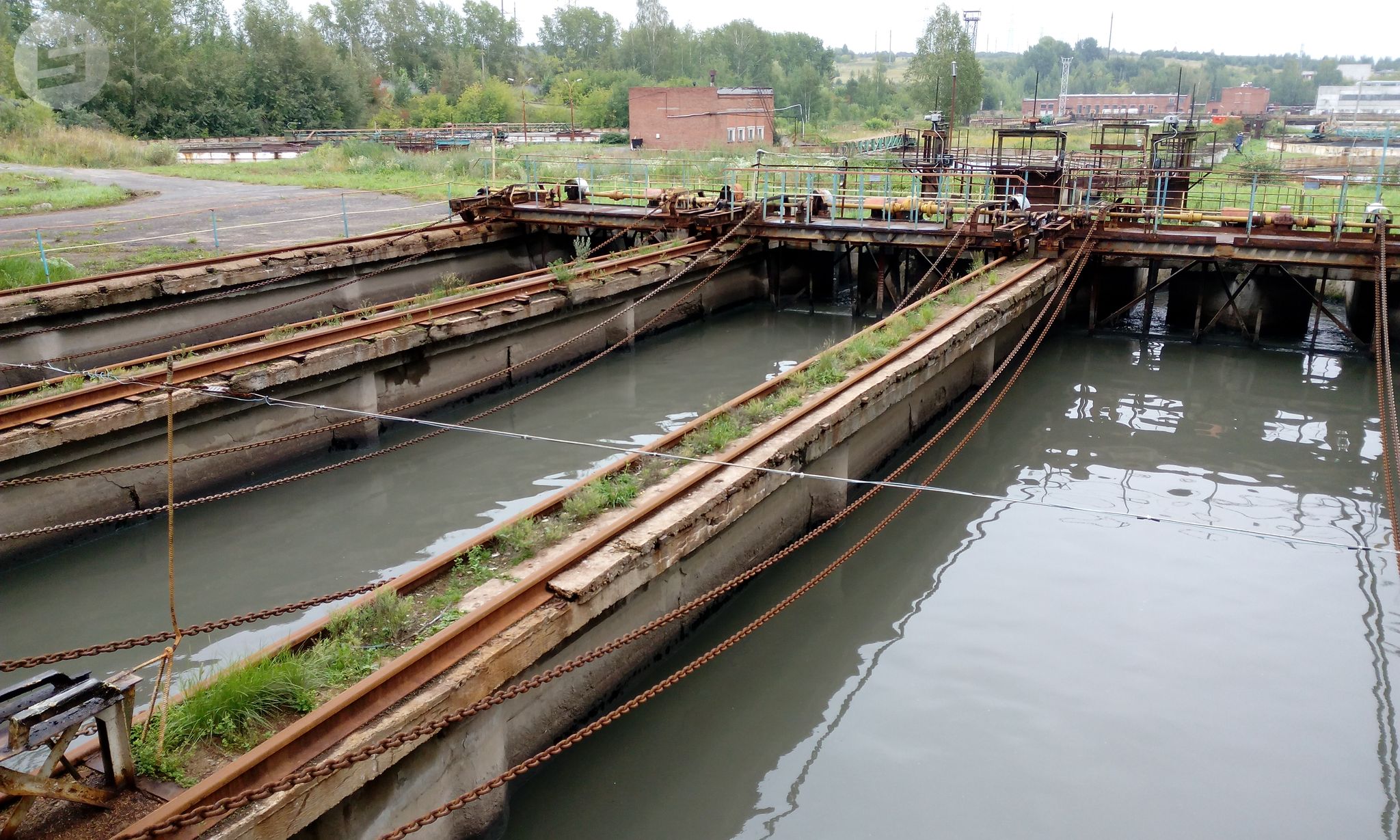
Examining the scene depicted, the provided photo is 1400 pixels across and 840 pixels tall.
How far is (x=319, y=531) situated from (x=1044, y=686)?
24.2 feet

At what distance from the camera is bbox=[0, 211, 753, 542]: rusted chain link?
9703 millimetres

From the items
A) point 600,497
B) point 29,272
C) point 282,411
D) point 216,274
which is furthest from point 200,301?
point 600,497

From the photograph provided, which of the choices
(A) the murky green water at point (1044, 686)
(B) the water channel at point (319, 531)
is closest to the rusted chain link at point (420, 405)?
(B) the water channel at point (319, 531)

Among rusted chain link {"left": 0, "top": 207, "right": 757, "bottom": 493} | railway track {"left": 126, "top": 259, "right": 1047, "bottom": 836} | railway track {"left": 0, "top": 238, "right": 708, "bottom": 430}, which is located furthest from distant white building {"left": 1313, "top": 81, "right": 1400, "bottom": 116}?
railway track {"left": 126, "top": 259, "right": 1047, "bottom": 836}

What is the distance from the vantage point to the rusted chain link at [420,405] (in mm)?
9703

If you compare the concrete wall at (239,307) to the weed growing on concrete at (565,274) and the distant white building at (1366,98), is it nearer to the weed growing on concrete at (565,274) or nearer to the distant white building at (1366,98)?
the weed growing on concrete at (565,274)

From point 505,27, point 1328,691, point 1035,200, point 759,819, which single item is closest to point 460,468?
point 759,819

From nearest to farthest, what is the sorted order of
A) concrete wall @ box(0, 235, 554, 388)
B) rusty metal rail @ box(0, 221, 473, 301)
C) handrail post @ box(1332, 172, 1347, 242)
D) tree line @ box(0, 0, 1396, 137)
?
concrete wall @ box(0, 235, 554, 388) < rusty metal rail @ box(0, 221, 473, 301) < handrail post @ box(1332, 172, 1347, 242) < tree line @ box(0, 0, 1396, 137)

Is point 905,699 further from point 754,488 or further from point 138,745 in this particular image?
point 138,745

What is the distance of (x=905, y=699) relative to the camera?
7793 millimetres

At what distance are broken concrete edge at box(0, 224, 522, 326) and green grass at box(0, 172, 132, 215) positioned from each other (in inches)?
606

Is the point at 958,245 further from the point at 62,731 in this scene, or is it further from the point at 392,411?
the point at 62,731

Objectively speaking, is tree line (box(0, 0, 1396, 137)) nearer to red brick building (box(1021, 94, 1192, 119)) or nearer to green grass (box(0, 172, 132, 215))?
red brick building (box(1021, 94, 1192, 119))

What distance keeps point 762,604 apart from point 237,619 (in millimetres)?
4549
